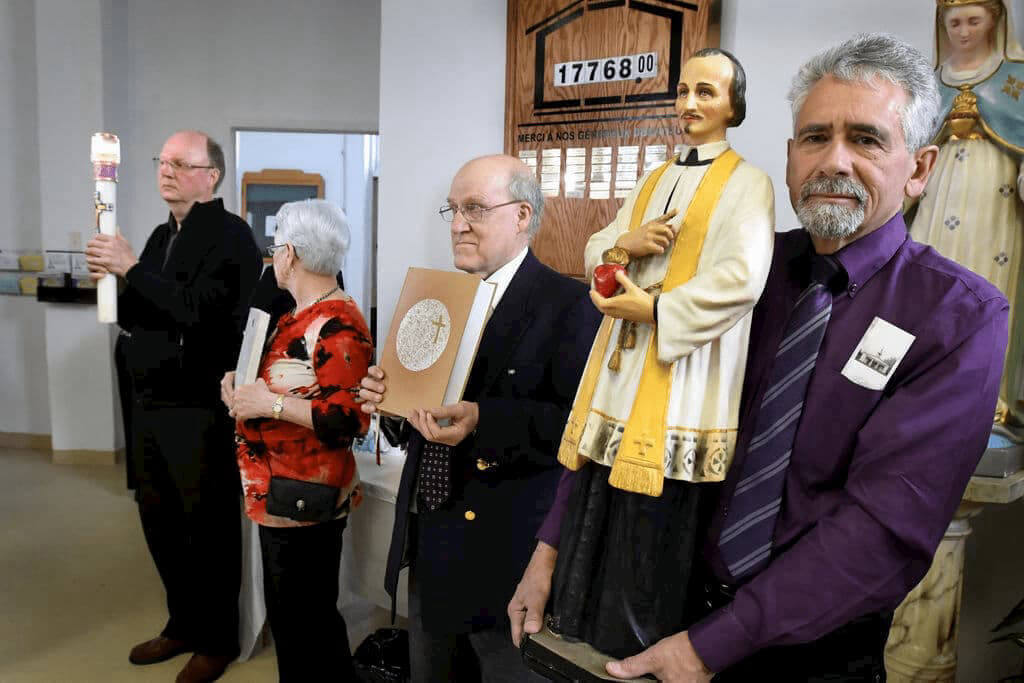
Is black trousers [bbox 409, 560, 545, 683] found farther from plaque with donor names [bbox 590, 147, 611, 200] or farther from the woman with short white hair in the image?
plaque with donor names [bbox 590, 147, 611, 200]

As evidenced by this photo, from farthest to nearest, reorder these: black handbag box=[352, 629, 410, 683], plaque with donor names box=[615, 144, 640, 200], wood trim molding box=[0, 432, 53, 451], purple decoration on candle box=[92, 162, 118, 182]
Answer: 1. wood trim molding box=[0, 432, 53, 451]
2. plaque with donor names box=[615, 144, 640, 200]
3. black handbag box=[352, 629, 410, 683]
4. purple decoration on candle box=[92, 162, 118, 182]

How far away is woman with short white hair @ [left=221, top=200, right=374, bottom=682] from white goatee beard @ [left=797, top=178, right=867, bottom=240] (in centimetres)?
151

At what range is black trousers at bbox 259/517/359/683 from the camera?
7.30 ft

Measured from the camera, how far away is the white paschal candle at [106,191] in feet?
6.68

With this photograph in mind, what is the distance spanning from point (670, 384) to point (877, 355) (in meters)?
0.26

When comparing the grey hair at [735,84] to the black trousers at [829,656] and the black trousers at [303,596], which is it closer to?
the black trousers at [829,656]

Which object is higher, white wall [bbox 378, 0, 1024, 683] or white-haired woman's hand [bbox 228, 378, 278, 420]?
white wall [bbox 378, 0, 1024, 683]

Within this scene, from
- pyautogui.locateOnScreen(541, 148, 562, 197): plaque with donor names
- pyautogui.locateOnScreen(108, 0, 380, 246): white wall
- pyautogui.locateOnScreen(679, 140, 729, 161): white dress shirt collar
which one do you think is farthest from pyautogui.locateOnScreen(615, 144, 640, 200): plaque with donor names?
pyautogui.locateOnScreen(108, 0, 380, 246): white wall

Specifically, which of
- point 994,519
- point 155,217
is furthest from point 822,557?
point 155,217

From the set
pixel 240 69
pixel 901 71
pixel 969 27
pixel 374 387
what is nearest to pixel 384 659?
pixel 374 387

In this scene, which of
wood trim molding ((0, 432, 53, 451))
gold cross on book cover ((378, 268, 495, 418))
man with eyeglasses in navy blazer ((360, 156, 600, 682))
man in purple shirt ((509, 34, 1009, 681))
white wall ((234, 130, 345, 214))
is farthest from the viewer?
white wall ((234, 130, 345, 214))

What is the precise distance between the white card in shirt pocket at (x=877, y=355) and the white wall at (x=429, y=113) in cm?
222

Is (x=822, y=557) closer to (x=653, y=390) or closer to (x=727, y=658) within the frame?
(x=727, y=658)

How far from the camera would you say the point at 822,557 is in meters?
0.89
